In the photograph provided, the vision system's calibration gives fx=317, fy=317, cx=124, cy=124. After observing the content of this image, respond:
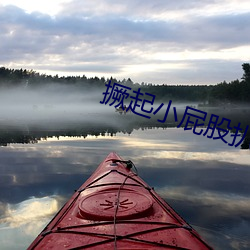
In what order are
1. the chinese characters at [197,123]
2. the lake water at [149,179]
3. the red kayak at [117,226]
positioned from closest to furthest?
the red kayak at [117,226]
the lake water at [149,179]
the chinese characters at [197,123]

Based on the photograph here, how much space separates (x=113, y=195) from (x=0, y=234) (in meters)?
2.46

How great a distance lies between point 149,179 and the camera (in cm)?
1034

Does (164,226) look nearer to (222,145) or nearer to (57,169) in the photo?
(57,169)

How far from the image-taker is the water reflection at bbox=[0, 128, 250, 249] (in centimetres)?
669

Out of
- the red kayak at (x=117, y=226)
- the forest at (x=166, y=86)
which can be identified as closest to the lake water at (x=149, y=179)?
the red kayak at (x=117, y=226)

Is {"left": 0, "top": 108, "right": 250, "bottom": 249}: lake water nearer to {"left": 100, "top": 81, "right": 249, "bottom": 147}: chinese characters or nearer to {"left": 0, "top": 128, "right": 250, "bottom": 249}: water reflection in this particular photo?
{"left": 0, "top": 128, "right": 250, "bottom": 249}: water reflection

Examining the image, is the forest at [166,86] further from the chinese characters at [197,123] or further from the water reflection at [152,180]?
the water reflection at [152,180]

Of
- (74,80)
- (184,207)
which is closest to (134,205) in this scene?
(184,207)

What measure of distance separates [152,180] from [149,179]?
0.14 metres

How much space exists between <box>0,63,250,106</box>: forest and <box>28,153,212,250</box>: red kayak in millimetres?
98586

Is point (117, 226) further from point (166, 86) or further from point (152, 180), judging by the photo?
point (166, 86)

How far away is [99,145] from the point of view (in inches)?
697

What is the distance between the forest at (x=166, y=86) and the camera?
100m

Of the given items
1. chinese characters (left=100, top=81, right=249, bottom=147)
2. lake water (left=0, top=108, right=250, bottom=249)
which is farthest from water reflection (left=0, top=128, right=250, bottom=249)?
chinese characters (left=100, top=81, right=249, bottom=147)
